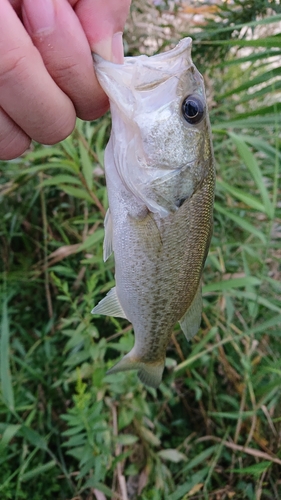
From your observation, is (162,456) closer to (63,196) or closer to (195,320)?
(195,320)

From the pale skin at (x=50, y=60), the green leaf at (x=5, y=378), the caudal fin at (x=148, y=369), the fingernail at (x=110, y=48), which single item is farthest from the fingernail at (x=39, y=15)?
the green leaf at (x=5, y=378)

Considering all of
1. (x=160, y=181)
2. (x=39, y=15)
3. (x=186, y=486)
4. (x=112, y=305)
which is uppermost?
(x=39, y=15)

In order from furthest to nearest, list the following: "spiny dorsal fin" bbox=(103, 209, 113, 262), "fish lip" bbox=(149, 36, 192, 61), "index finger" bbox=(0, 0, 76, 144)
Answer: "spiny dorsal fin" bbox=(103, 209, 113, 262)
"fish lip" bbox=(149, 36, 192, 61)
"index finger" bbox=(0, 0, 76, 144)

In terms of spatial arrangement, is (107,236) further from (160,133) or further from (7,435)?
(7,435)

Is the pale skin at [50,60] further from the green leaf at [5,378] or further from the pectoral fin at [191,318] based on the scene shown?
the green leaf at [5,378]

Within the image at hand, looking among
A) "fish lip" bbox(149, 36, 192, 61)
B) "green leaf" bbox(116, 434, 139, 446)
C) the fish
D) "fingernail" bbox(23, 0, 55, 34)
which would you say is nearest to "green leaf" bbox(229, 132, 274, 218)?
the fish

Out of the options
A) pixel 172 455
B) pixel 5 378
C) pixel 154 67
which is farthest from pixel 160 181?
pixel 172 455

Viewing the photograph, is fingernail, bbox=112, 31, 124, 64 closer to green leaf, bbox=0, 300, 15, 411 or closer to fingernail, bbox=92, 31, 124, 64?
fingernail, bbox=92, 31, 124, 64
